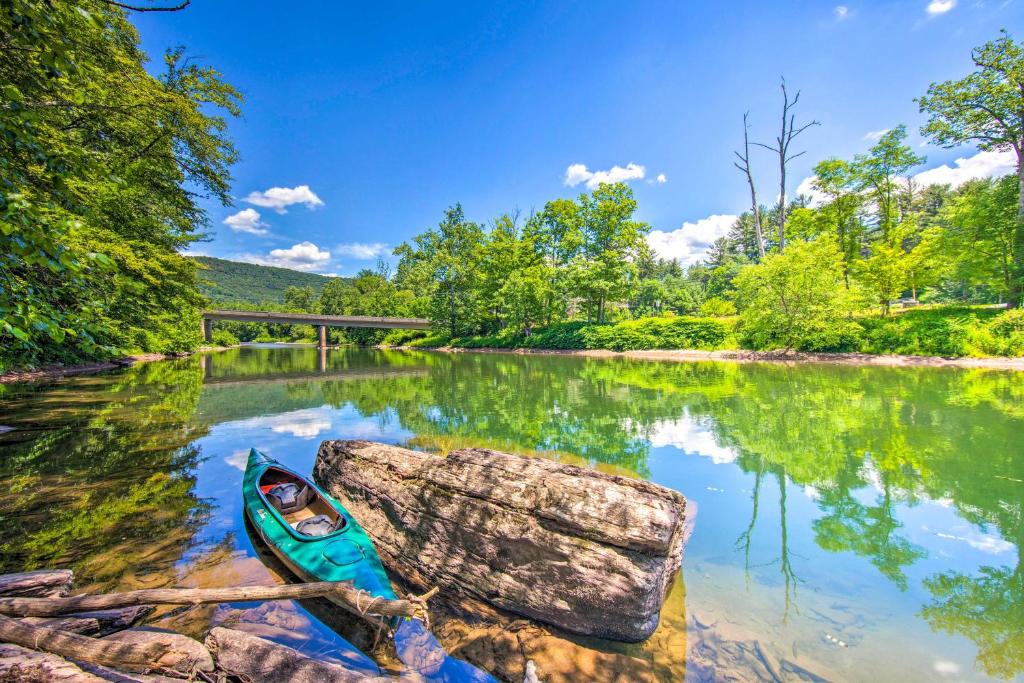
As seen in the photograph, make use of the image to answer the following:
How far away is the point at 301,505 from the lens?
582 cm

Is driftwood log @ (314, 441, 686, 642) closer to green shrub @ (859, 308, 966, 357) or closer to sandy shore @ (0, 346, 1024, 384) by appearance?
sandy shore @ (0, 346, 1024, 384)

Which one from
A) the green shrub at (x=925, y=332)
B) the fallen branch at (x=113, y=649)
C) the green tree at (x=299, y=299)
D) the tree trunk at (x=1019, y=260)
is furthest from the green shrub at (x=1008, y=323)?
the green tree at (x=299, y=299)

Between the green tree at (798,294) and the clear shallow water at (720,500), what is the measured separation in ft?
35.9

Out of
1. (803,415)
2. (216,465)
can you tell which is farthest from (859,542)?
(216,465)

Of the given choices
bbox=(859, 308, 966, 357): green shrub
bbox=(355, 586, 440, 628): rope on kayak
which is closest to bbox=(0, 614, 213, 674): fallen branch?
bbox=(355, 586, 440, 628): rope on kayak

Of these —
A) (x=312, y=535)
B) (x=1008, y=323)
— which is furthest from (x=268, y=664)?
(x=1008, y=323)

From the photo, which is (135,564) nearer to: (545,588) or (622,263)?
(545,588)

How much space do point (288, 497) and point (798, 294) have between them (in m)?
31.3

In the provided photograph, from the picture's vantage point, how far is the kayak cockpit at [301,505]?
497 centimetres

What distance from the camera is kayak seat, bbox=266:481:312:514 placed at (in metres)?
5.73

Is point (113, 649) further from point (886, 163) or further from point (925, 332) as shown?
point (886, 163)

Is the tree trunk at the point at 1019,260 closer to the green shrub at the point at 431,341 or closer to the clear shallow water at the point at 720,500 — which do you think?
the clear shallow water at the point at 720,500

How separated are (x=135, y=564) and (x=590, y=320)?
40176 millimetres

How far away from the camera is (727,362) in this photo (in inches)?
1142
